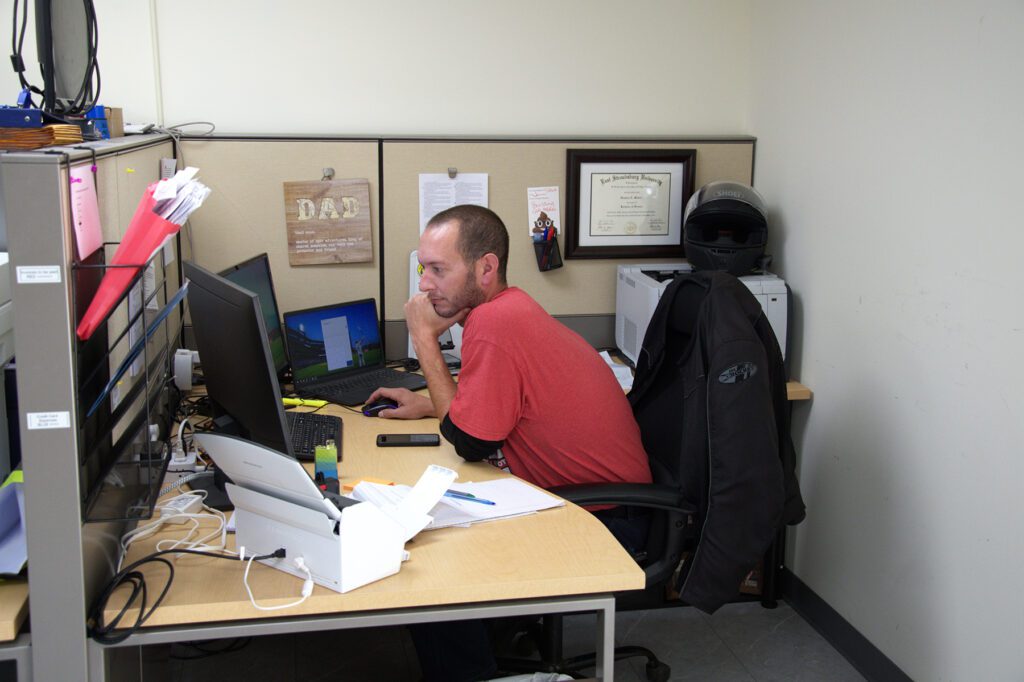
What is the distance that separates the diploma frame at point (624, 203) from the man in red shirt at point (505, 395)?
0.77 metres

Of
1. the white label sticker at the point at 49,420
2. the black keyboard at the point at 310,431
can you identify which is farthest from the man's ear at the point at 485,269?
the white label sticker at the point at 49,420

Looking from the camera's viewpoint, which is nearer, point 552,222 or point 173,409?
point 173,409

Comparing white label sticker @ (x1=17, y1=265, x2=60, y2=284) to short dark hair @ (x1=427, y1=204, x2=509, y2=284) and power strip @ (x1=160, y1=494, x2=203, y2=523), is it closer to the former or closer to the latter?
power strip @ (x1=160, y1=494, x2=203, y2=523)

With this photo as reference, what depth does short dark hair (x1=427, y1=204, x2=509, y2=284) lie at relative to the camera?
2.17 m

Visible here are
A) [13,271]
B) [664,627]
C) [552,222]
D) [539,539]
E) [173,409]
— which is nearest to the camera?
[13,271]

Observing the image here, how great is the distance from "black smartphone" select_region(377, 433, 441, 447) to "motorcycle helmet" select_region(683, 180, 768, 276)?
107 centimetres

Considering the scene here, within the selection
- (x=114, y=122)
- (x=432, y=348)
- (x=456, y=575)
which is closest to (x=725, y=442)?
(x=456, y=575)

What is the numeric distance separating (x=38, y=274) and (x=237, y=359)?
0.49 metres

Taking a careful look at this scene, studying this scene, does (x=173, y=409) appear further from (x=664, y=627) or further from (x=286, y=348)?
(x=664, y=627)

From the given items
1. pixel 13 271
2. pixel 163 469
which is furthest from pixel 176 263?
pixel 13 271

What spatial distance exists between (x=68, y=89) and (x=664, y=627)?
210cm

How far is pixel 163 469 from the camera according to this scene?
172cm

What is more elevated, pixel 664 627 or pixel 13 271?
pixel 13 271

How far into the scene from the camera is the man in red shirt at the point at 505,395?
6.53 ft
